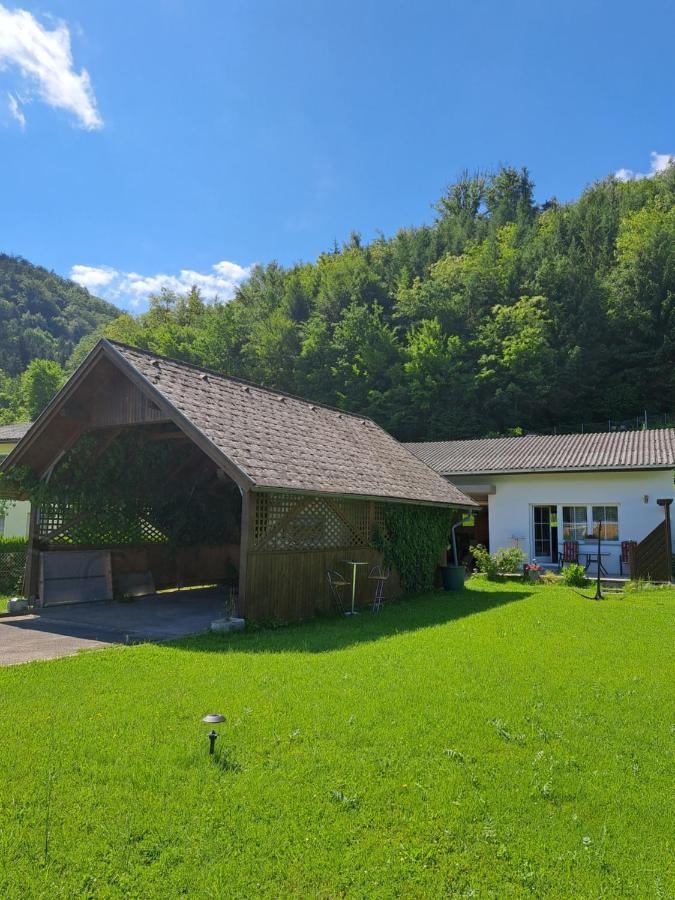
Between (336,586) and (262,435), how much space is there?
310 centimetres

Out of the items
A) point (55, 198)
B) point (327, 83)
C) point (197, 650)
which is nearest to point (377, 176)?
point (327, 83)

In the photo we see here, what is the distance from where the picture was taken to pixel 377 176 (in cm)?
2661

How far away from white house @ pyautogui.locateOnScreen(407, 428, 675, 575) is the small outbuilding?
3.95 m

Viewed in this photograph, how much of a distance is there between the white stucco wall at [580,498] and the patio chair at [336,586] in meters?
9.40

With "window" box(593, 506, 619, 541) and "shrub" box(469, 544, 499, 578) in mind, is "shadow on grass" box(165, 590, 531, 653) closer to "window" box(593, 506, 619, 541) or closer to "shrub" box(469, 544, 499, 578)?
"shrub" box(469, 544, 499, 578)

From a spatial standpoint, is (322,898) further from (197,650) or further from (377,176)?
(377,176)

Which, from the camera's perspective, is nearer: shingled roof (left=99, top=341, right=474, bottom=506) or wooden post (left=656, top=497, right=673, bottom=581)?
shingled roof (left=99, top=341, right=474, bottom=506)

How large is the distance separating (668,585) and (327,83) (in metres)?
15.4

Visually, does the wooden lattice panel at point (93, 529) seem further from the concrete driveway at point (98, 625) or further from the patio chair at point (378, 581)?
the patio chair at point (378, 581)

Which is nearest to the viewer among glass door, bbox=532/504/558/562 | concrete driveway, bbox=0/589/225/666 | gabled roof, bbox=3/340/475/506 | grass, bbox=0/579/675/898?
grass, bbox=0/579/675/898

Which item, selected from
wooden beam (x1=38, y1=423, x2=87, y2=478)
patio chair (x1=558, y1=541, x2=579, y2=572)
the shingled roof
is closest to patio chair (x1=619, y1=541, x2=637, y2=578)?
patio chair (x1=558, y1=541, x2=579, y2=572)

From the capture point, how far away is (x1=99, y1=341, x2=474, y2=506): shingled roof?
369 inches

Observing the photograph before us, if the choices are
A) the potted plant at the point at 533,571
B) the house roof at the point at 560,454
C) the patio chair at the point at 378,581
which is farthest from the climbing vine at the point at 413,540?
the house roof at the point at 560,454

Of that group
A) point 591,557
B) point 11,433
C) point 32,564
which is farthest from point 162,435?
point 11,433
